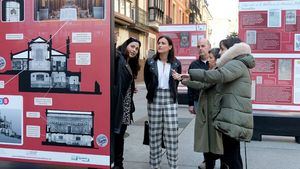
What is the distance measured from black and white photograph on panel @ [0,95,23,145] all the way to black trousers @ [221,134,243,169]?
2275mm

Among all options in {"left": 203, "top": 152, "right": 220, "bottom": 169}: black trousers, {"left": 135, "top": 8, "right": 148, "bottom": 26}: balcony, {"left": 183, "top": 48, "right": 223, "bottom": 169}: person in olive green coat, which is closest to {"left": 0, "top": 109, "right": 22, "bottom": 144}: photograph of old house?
{"left": 183, "top": 48, "right": 223, "bottom": 169}: person in olive green coat

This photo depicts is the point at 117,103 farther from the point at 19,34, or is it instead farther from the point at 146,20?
the point at 146,20

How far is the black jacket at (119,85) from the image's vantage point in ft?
14.6

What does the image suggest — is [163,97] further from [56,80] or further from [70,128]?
[56,80]

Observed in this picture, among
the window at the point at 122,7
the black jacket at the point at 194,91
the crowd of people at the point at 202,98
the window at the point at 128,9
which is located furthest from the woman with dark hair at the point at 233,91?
the window at the point at 128,9

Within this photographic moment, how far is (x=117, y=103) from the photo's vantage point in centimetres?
447

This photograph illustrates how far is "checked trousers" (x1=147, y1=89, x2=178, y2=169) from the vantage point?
4879 millimetres

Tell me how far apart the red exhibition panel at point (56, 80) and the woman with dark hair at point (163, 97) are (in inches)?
31.3

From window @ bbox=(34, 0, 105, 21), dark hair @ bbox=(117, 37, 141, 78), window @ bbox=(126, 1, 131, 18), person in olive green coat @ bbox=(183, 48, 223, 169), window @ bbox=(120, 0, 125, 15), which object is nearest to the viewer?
window @ bbox=(34, 0, 105, 21)

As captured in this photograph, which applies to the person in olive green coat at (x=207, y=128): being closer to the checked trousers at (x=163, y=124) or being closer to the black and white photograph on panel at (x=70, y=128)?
the checked trousers at (x=163, y=124)

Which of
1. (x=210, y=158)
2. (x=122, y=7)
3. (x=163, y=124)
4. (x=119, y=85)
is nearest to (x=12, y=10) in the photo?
(x=119, y=85)

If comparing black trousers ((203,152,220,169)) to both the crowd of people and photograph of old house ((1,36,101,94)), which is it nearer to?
the crowd of people

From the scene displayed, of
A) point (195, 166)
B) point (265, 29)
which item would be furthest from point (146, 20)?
point (195, 166)

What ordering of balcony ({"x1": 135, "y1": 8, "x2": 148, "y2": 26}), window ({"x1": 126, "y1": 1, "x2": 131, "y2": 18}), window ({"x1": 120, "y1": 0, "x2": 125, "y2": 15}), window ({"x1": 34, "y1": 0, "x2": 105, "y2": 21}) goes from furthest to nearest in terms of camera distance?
balcony ({"x1": 135, "y1": 8, "x2": 148, "y2": 26})
window ({"x1": 126, "y1": 1, "x2": 131, "y2": 18})
window ({"x1": 120, "y1": 0, "x2": 125, "y2": 15})
window ({"x1": 34, "y1": 0, "x2": 105, "y2": 21})
